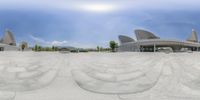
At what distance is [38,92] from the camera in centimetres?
457

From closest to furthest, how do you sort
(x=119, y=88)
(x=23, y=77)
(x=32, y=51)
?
1. (x=119, y=88)
2. (x=23, y=77)
3. (x=32, y=51)

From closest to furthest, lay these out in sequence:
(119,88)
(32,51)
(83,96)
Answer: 1. (83,96)
2. (119,88)
3. (32,51)

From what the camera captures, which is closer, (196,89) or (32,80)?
(196,89)

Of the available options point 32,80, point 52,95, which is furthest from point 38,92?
point 32,80

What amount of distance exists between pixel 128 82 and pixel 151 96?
4.05 feet

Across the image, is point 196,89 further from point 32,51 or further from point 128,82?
point 32,51

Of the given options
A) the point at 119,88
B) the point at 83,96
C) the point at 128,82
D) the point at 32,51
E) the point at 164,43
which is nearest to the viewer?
the point at 83,96

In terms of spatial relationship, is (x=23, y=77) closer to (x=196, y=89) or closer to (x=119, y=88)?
(x=119, y=88)

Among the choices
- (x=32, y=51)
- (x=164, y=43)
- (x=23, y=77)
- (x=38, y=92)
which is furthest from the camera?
(x=164, y=43)

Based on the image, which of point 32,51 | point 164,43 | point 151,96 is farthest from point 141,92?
point 164,43

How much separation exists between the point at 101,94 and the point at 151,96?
77 cm

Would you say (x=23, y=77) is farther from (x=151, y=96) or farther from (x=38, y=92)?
(x=151, y=96)

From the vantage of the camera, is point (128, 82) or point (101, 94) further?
point (128, 82)

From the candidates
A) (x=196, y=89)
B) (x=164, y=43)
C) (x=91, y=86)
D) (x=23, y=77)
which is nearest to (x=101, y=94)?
(x=91, y=86)
